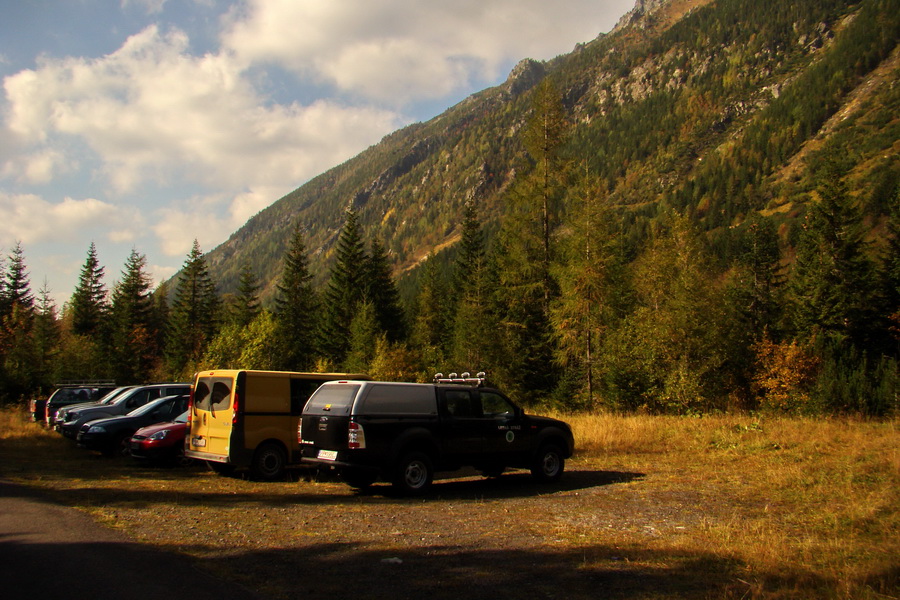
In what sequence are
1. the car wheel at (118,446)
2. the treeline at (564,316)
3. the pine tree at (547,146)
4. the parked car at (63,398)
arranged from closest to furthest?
the car wheel at (118,446), the parked car at (63,398), the treeline at (564,316), the pine tree at (547,146)

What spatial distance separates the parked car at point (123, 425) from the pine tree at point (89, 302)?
55485 mm

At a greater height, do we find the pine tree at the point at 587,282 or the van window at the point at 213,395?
the pine tree at the point at 587,282

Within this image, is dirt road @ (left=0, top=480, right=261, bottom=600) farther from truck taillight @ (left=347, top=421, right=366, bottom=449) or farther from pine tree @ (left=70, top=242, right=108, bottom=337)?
pine tree @ (left=70, top=242, right=108, bottom=337)

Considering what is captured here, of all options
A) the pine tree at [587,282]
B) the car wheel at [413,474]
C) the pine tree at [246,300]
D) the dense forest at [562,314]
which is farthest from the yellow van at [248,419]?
the pine tree at [246,300]

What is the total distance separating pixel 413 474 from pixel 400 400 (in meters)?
1.33

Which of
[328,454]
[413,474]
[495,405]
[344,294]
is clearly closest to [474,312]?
[344,294]

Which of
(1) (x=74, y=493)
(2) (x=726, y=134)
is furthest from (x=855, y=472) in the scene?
(2) (x=726, y=134)

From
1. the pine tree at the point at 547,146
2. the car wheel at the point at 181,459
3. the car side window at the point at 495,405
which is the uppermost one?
the pine tree at the point at 547,146

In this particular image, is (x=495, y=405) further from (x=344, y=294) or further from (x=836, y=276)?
(x=344, y=294)

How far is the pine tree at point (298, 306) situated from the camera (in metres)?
57.8

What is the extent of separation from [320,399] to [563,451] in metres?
5.25

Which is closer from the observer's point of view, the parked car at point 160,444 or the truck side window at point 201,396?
the truck side window at point 201,396

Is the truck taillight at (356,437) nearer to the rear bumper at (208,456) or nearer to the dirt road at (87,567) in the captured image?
the rear bumper at (208,456)

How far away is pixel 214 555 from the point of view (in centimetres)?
651
